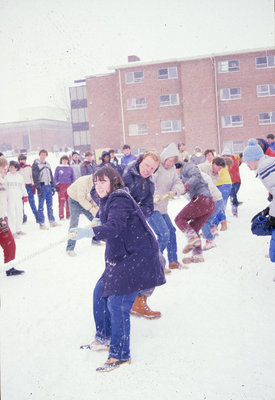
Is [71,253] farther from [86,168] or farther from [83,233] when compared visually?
[86,168]

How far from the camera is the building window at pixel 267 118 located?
33125 millimetres

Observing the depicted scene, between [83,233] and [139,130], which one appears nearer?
[83,233]

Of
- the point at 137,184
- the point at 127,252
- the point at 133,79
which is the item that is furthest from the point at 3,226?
the point at 133,79

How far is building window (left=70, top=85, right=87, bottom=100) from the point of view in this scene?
47281 millimetres

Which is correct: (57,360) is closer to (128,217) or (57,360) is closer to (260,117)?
(128,217)

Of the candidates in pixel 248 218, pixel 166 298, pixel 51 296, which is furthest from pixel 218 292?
pixel 248 218

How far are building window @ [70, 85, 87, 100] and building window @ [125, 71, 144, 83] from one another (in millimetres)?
A: 14304

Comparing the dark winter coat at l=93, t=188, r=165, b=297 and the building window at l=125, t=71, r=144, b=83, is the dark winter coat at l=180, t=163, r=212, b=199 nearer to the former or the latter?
the dark winter coat at l=93, t=188, r=165, b=297

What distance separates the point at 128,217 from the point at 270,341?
1.83 m

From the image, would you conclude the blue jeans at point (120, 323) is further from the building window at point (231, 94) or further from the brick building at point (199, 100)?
the building window at point (231, 94)

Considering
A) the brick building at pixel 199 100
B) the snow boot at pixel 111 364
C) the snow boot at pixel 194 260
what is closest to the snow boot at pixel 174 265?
the snow boot at pixel 194 260

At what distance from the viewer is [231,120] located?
110 ft

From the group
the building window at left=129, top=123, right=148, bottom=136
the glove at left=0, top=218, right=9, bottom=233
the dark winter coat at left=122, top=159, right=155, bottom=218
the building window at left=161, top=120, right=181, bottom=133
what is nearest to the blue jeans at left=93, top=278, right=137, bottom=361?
the dark winter coat at left=122, top=159, right=155, bottom=218

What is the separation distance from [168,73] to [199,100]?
13.2 feet
